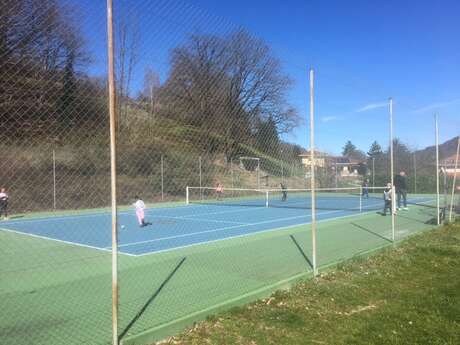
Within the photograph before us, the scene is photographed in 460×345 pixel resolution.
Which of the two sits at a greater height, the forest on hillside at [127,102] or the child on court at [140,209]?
the forest on hillside at [127,102]

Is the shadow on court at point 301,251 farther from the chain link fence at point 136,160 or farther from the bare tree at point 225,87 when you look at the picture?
the bare tree at point 225,87

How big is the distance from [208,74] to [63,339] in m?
4.05

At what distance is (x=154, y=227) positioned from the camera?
48.4 feet

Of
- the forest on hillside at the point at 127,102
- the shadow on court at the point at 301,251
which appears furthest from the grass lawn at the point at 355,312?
the forest on hillside at the point at 127,102

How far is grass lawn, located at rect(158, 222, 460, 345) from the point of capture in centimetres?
451

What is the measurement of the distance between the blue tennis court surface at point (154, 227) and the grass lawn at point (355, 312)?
15.1 ft

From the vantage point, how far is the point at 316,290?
630 cm

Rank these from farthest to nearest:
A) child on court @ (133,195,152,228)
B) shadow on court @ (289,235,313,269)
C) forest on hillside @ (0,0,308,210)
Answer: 1. child on court @ (133,195,152,228)
2. shadow on court @ (289,235,313,269)
3. forest on hillside @ (0,0,308,210)

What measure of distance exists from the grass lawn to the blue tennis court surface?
181 inches

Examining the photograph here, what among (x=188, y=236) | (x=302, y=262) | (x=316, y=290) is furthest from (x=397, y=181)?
(x=316, y=290)

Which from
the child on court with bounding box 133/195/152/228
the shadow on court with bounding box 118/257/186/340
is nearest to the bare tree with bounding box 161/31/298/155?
the shadow on court with bounding box 118/257/186/340

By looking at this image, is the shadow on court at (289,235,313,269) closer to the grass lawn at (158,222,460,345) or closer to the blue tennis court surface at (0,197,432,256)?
the grass lawn at (158,222,460,345)

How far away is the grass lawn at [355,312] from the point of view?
4.51 m

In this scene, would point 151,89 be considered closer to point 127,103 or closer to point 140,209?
point 127,103
